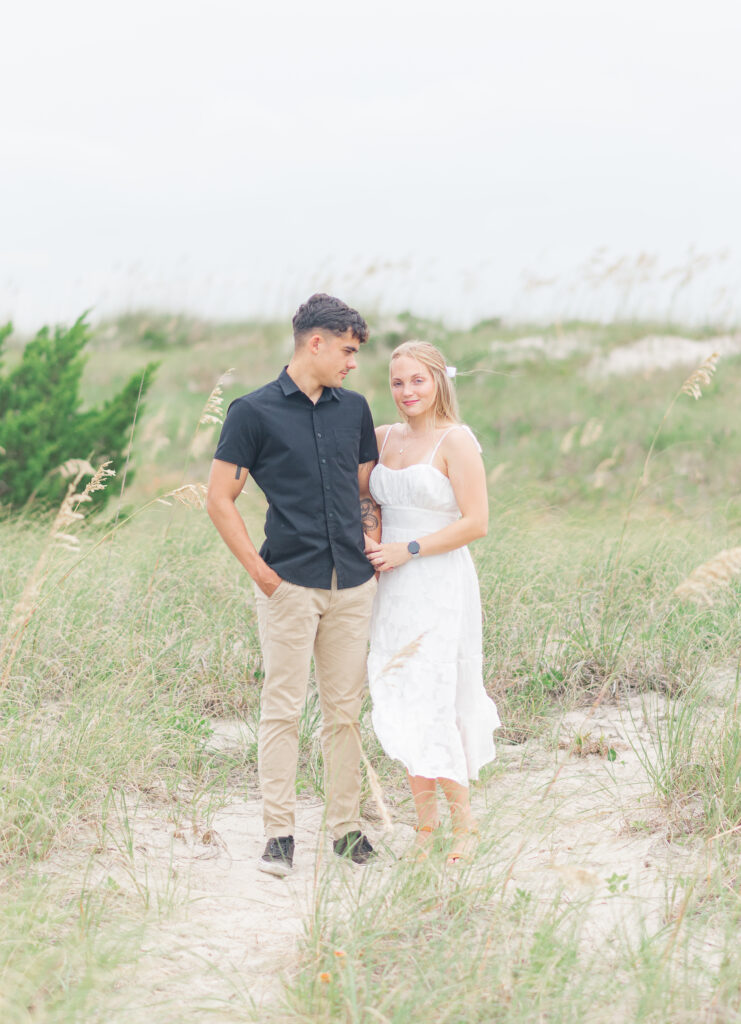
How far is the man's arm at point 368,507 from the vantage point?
3.91 m

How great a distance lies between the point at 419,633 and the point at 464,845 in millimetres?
789

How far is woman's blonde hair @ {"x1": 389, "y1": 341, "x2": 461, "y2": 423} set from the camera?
373 centimetres

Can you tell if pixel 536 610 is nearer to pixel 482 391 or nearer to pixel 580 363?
pixel 482 391

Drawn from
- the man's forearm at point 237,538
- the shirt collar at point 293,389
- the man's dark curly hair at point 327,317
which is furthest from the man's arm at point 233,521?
the man's dark curly hair at point 327,317

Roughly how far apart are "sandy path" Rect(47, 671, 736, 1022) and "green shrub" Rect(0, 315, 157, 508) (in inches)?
196

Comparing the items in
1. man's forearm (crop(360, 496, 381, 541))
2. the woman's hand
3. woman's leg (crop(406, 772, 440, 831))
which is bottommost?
woman's leg (crop(406, 772, 440, 831))

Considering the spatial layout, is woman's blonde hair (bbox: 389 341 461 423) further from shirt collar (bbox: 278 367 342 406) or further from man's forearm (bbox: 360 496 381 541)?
man's forearm (bbox: 360 496 381 541)

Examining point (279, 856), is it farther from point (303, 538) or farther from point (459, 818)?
point (303, 538)

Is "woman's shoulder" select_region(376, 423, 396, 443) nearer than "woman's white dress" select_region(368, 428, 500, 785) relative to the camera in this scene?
No

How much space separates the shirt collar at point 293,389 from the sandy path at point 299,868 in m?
1.61

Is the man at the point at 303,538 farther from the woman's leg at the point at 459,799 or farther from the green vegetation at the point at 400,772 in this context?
the green vegetation at the point at 400,772

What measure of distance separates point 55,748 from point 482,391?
11.2 m

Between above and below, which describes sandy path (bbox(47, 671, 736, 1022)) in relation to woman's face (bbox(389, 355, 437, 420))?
below

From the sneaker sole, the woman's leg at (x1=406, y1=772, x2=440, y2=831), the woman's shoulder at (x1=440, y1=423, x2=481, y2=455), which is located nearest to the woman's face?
the woman's shoulder at (x1=440, y1=423, x2=481, y2=455)
